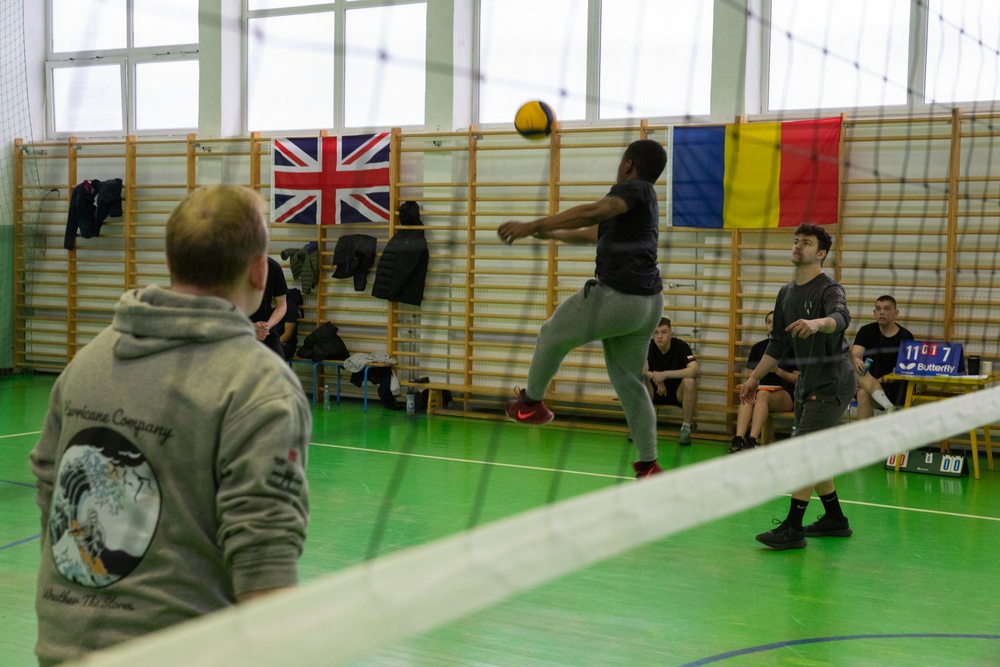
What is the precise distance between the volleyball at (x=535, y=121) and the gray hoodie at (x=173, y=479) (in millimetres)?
1976

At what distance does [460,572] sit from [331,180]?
8.24 m

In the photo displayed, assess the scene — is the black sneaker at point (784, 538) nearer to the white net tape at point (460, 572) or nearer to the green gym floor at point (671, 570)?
the green gym floor at point (671, 570)

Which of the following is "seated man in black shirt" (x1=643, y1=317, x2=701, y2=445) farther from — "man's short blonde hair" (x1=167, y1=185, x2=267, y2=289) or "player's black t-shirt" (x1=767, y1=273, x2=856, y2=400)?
"man's short blonde hair" (x1=167, y1=185, x2=267, y2=289)

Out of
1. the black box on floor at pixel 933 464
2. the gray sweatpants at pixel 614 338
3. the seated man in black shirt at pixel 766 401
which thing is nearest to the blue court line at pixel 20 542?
the gray sweatpants at pixel 614 338

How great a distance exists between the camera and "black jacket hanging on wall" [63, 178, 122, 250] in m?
9.80

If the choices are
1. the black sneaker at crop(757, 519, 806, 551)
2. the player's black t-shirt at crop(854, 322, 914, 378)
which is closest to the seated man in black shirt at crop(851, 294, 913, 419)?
the player's black t-shirt at crop(854, 322, 914, 378)

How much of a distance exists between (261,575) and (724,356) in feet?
22.1

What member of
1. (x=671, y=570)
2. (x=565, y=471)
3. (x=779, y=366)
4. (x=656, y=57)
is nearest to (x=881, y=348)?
(x=779, y=366)

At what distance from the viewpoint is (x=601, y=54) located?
6.28 metres

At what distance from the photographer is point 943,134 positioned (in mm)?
6996

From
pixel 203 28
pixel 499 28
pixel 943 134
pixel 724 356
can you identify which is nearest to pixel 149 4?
pixel 203 28

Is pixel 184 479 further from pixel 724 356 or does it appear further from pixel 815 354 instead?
pixel 724 356

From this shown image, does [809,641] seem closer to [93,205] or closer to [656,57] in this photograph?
[656,57]

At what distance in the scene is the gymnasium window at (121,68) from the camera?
789 centimetres
